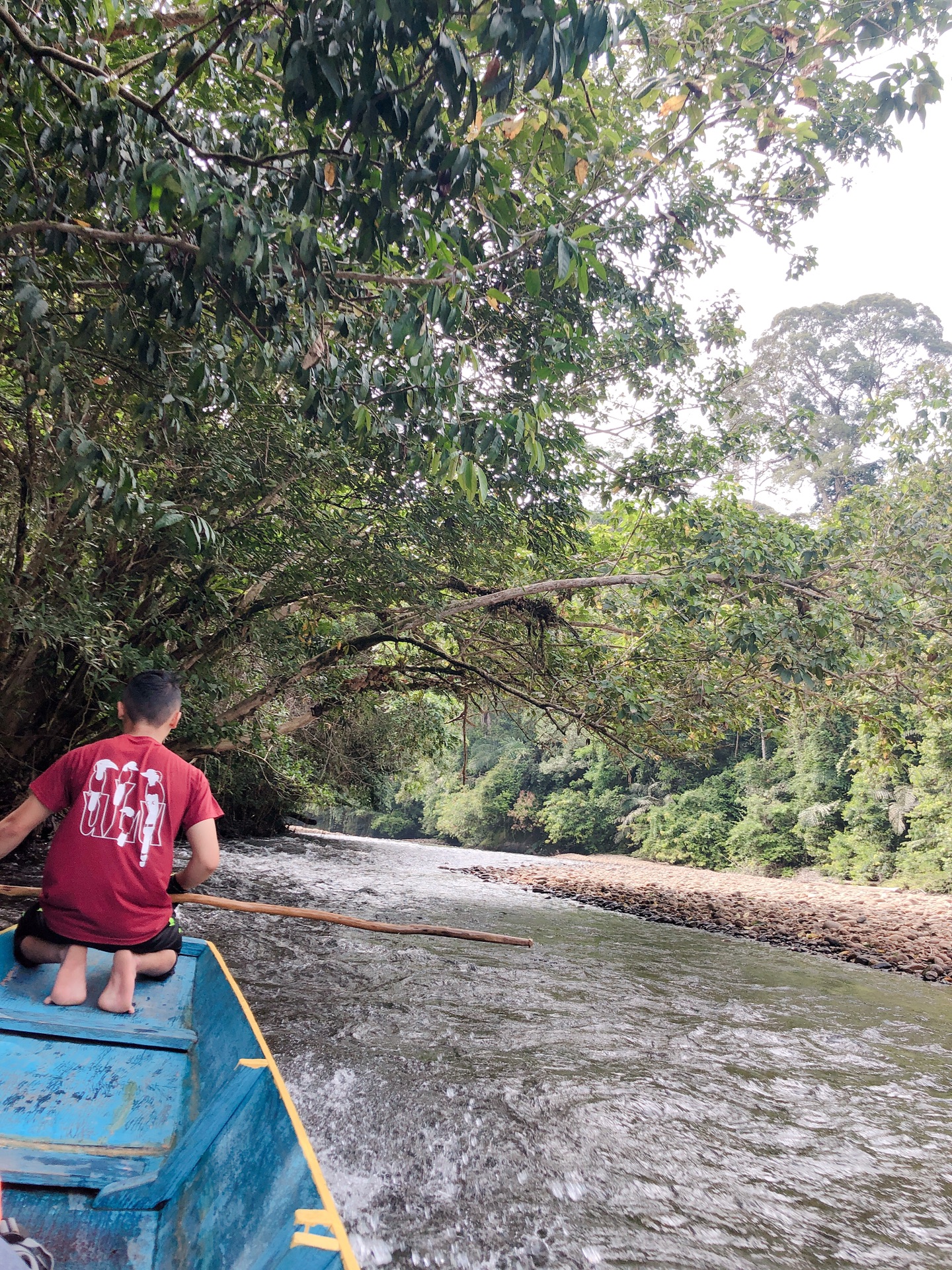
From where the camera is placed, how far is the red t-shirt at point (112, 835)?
2818mm

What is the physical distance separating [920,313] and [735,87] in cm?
3450

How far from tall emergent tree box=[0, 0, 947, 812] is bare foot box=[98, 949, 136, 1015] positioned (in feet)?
6.54

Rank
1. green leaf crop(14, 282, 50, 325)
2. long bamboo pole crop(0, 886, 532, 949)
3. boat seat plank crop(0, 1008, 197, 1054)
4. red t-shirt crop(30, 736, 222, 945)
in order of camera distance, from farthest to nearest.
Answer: long bamboo pole crop(0, 886, 532, 949)
green leaf crop(14, 282, 50, 325)
red t-shirt crop(30, 736, 222, 945)
boat seat plank crop(0, 1008, 197, 1054)

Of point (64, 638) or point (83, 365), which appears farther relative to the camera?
point (64, 638)

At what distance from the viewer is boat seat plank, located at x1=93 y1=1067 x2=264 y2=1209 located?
81.7 inches

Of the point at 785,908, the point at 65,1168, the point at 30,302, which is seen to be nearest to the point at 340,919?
the point at 65,1168

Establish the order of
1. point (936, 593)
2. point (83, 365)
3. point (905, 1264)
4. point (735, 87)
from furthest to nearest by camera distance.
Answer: point (936, 593), point (83, 365), point (735, 87), point (905, 1264)

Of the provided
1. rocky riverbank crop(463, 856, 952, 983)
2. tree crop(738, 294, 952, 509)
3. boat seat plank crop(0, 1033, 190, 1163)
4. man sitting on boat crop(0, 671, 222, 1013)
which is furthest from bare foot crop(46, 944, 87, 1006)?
tree crop(738, 294, 952, 509)

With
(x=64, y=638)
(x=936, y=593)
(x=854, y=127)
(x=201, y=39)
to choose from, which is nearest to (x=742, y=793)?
(x=936, y=593)

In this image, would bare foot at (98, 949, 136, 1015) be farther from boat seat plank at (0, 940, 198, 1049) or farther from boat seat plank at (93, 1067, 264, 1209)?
boat seat plank at (93, 1067, 264, 1209)

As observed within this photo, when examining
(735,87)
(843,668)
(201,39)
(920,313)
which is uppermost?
(920,313)

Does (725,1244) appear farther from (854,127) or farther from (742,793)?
(742,793)

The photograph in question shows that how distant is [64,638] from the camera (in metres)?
6.22

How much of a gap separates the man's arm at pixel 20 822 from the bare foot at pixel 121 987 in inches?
23.7
